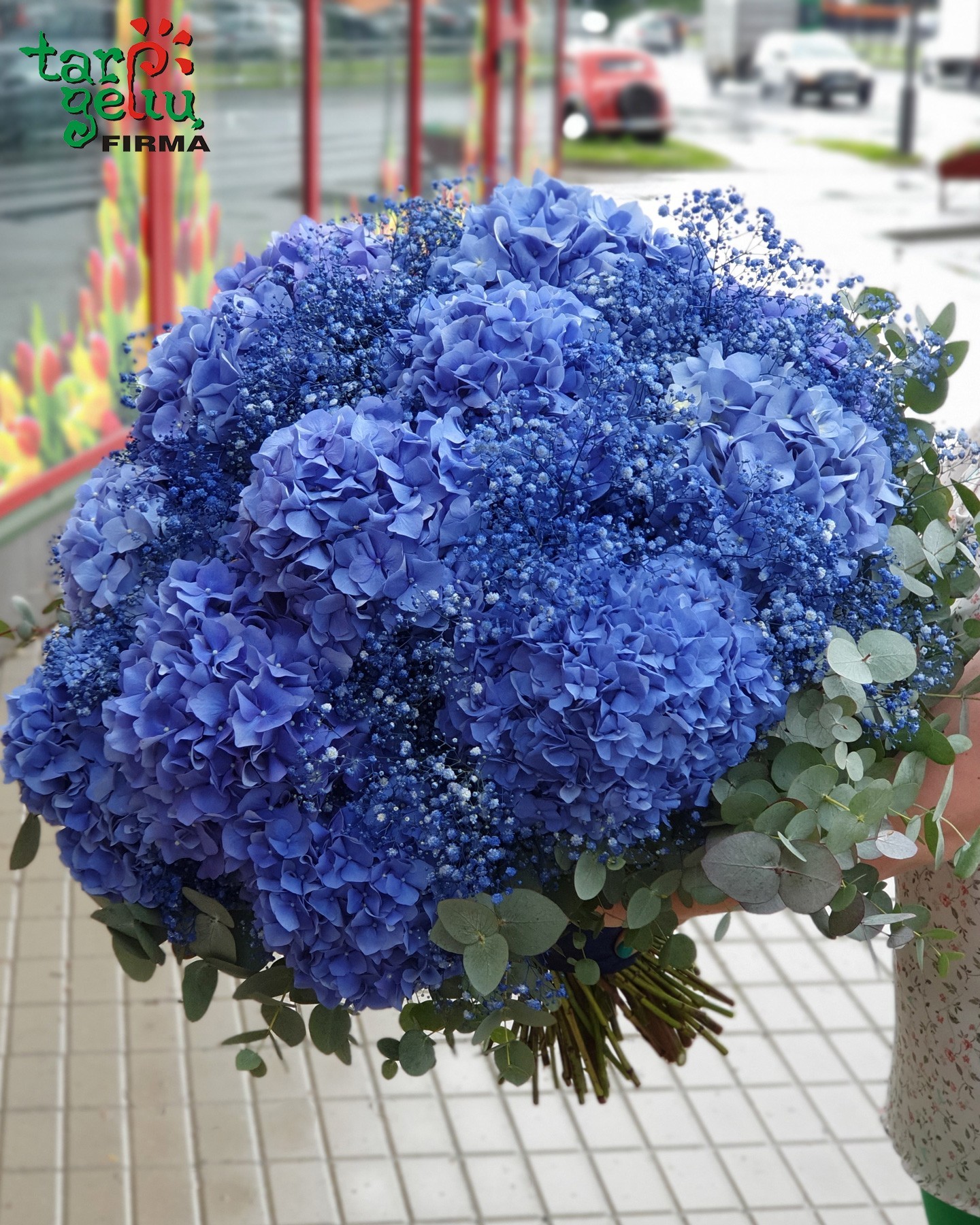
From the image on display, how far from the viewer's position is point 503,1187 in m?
2.59

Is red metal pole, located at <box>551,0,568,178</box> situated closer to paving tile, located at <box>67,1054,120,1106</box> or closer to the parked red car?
the parked red car

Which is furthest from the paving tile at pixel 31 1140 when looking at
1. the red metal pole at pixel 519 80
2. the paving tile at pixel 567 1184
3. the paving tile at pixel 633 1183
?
the red metal pole at pixel 519 80

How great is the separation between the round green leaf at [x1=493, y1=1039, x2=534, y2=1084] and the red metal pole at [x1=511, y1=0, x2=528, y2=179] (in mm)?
9894

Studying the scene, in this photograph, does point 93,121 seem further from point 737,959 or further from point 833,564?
point 833,564

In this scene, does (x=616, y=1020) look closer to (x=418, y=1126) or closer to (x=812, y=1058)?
(x=418, y=1126)

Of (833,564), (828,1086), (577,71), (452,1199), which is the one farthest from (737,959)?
(577,71)

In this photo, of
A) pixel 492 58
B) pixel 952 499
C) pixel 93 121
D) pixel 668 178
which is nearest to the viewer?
pixel 952 499

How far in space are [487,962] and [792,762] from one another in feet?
0.99

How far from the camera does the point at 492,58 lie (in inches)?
388

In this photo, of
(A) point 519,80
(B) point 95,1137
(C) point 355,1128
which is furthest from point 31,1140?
(A) point 519,80

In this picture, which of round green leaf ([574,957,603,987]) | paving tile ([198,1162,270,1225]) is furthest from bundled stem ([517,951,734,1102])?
paving tile ([198,1162,270,1225])

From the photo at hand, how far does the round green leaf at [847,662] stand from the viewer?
1121 mm

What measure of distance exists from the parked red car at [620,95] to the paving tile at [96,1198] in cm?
2083

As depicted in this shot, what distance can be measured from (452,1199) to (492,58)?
29.0ft
